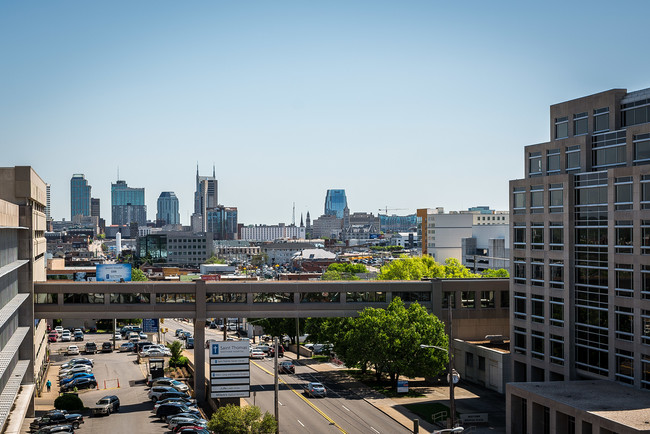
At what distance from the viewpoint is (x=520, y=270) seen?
65625 mm

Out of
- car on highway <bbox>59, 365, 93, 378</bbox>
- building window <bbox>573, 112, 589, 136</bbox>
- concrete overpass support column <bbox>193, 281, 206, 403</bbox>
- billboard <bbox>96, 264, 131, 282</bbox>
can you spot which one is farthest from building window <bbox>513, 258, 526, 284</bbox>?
billboard <bbox>96, 264, 131, 282</bbox>

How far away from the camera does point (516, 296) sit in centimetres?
6588

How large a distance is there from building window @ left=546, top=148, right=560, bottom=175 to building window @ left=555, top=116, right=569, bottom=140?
150 centimetres

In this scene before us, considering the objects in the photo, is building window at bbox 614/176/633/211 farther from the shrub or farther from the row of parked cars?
the shrub

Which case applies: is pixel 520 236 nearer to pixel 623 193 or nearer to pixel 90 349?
pixel 623 193

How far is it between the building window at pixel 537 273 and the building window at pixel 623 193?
33.8 feet

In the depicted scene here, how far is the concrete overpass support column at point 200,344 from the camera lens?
230 feet

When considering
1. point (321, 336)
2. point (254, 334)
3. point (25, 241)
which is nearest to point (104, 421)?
point (25, 241)

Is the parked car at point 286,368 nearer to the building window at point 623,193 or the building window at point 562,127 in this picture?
the building window at point 562,127

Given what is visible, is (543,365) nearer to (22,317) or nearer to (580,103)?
(580,103)

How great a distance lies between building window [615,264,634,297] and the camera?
5228 centimetres

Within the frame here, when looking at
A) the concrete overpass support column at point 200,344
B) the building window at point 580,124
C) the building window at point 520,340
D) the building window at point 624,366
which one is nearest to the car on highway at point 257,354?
the concrete overpass support column at point 200,344

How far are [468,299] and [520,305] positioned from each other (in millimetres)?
16740

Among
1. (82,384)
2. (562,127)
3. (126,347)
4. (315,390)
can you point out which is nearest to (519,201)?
(562,127)
